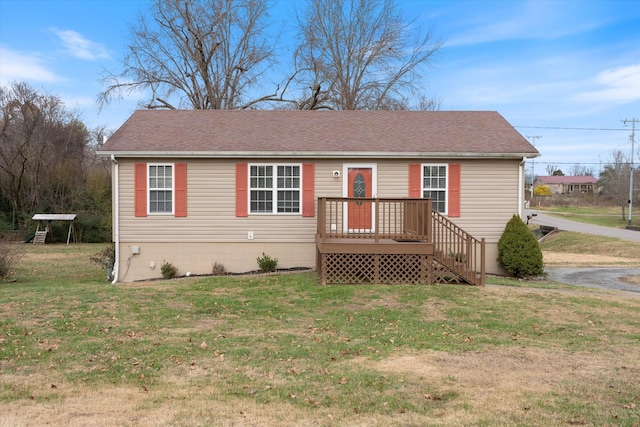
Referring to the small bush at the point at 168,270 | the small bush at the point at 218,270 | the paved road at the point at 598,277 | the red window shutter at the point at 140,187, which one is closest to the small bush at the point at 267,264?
the small bush at the point at 218,270

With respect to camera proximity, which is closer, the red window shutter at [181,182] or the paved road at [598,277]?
the paved road at [598,277]

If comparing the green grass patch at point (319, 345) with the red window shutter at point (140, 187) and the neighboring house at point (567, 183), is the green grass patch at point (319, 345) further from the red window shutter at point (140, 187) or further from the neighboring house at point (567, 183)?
the neighboring house at point (567, 183)

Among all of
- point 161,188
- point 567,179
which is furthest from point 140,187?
point 567,179

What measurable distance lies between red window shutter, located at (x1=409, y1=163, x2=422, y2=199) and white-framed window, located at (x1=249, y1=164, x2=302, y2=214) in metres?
2.86

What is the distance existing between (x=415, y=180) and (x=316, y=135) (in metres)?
2.97

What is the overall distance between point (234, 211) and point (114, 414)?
380 inches

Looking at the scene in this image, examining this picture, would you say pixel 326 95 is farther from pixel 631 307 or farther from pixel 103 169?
pixel 631 307

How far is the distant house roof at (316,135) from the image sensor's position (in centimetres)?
1341

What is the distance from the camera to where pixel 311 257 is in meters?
13.9

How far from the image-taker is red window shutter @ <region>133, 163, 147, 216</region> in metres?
13.6

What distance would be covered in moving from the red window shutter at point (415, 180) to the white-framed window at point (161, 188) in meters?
6.15

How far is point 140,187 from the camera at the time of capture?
13641mm

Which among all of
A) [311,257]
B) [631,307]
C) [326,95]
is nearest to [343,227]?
[311,257]

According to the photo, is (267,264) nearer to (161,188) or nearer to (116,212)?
(161,188)
